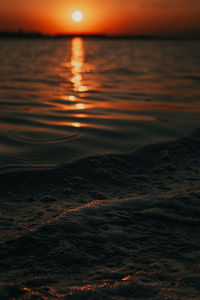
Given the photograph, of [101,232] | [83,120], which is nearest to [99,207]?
[101,232]

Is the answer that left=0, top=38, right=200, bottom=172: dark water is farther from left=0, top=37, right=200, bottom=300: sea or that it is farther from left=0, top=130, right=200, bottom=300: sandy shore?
left=0, top=130, right=200, bottom=300: sandy shore

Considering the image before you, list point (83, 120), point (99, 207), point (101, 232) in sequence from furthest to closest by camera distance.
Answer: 1. point (83, 120)
2. point (99, 207)
3. point (101, 232)

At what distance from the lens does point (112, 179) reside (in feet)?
10.4

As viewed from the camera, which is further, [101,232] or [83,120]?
[83,120]

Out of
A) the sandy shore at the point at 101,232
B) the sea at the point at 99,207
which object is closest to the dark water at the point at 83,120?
the sea at the point at 99,207

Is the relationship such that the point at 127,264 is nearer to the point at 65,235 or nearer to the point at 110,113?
the point at 65,235

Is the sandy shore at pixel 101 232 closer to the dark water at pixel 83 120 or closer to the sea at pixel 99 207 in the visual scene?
the sea at pixel 99 207

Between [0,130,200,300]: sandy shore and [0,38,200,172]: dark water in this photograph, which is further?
[0,38,200,172]: dark water

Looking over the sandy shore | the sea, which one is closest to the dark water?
the sea

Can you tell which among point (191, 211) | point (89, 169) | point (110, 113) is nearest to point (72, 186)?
point (89, 169)

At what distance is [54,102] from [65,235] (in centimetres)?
592

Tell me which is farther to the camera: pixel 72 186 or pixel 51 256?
pixel 72 186

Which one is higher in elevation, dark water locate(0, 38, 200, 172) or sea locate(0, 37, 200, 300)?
dark water locate(0, 38, 200, 172)

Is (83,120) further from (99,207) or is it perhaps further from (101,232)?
(101,232)
